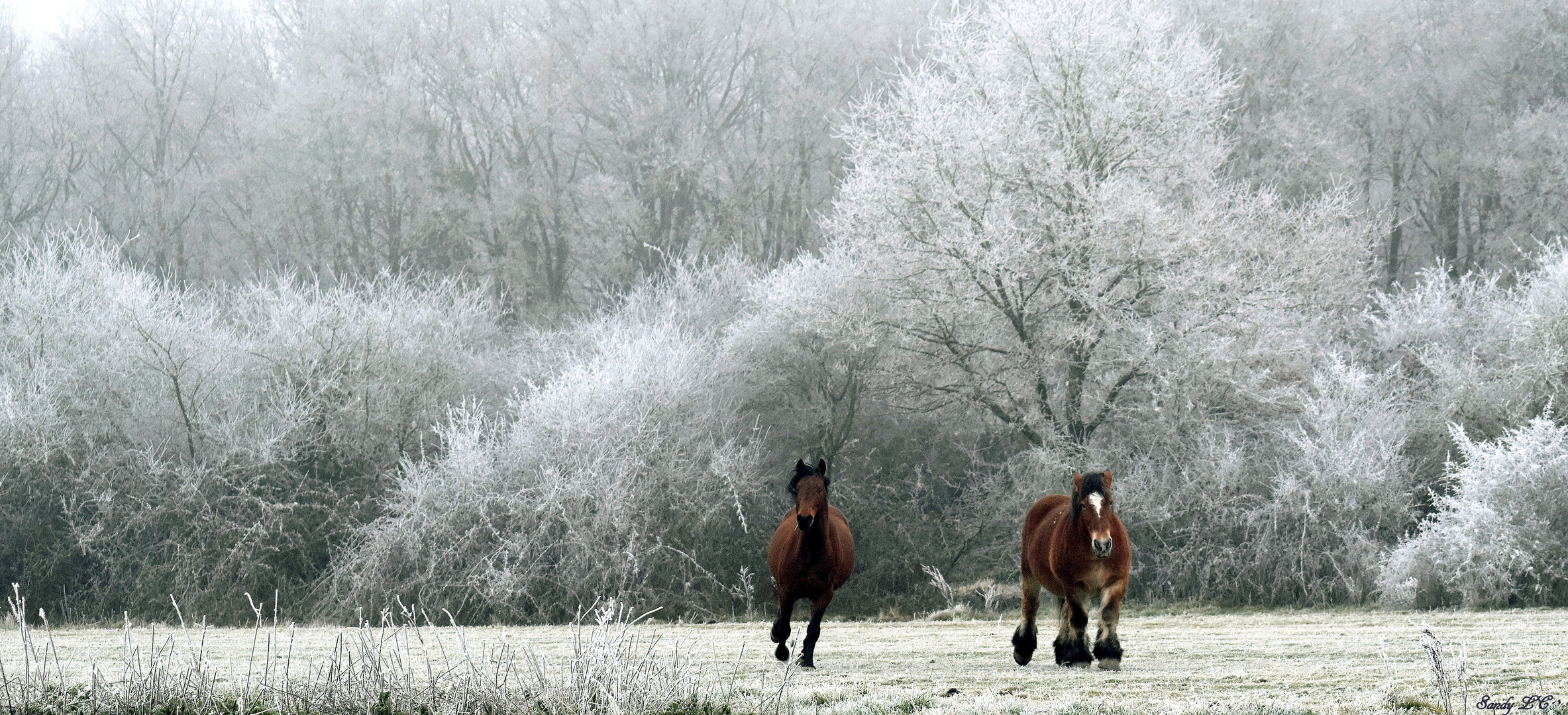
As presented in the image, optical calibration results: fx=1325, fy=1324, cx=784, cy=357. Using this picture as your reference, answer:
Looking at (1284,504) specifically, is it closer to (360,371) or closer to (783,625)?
(783,625)

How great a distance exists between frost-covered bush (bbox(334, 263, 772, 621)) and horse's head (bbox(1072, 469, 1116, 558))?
11595 mm

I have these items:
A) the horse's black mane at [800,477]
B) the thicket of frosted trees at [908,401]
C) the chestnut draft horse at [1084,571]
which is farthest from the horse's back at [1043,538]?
the thicket of frosted trees at [908,401]

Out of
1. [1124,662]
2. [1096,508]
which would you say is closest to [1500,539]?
[1124,662]

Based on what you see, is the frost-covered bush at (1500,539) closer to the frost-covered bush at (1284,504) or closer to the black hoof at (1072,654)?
the frost-covered bush at (1284,504)

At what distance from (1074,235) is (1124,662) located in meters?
12.9

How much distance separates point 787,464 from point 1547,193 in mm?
20400

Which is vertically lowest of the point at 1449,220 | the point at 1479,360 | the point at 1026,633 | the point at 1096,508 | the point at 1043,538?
the point at 1026,633

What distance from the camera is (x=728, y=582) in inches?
856

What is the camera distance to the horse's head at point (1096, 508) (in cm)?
911

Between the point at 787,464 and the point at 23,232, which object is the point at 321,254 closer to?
the point at 23,232

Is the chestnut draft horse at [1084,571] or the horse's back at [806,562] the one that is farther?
the horse's back at [806,562]

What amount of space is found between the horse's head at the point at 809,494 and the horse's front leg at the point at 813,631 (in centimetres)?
58

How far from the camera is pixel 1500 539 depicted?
18.0 m

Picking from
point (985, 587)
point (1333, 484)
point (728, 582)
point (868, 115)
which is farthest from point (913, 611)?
point (868, 115)
